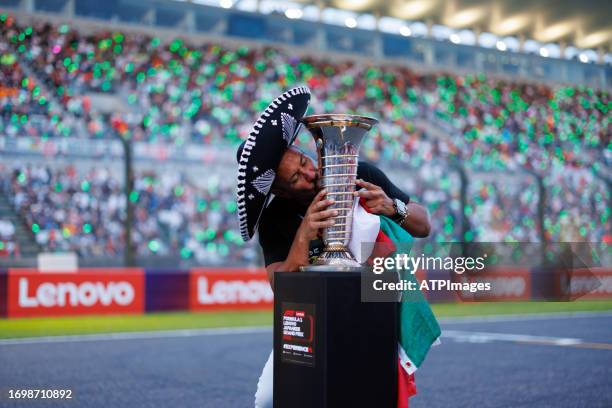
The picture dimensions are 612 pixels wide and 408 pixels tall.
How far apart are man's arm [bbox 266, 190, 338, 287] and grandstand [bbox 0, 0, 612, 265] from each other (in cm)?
878

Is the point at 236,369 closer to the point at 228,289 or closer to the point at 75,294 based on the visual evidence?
the point at 75,294

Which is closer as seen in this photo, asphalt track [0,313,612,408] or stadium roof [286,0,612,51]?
asphalt track [0,313,612,408]

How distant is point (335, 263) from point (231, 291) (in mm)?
10048

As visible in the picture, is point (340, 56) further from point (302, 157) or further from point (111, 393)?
point (302, 157)

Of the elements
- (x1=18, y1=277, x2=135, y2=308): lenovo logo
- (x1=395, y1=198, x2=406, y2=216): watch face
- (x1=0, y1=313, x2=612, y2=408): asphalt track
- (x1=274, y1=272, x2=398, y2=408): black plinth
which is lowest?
(x1=0, y1=313, x2=612, y2=408): asphalt track

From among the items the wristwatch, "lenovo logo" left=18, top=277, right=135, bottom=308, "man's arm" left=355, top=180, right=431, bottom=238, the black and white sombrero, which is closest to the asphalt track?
"lenovo logo" left=18, top=277, right=135, bottom=308

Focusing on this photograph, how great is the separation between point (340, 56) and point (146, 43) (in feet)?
26.7

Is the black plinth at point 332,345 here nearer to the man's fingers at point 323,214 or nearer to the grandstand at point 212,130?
the man's fingers at point 323,214

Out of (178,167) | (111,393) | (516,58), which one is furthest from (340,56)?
(111,393)

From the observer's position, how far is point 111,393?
501 centimetres

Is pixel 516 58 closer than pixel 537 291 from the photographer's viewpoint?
No

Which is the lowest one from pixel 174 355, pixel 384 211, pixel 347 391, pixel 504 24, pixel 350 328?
pixel 174 355

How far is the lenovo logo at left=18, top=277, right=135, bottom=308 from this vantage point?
1030 cm

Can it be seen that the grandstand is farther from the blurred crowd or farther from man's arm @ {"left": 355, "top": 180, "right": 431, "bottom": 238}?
man's arm @ {"left": 355, "top": 180, "right": 431, "bottom": 238}
